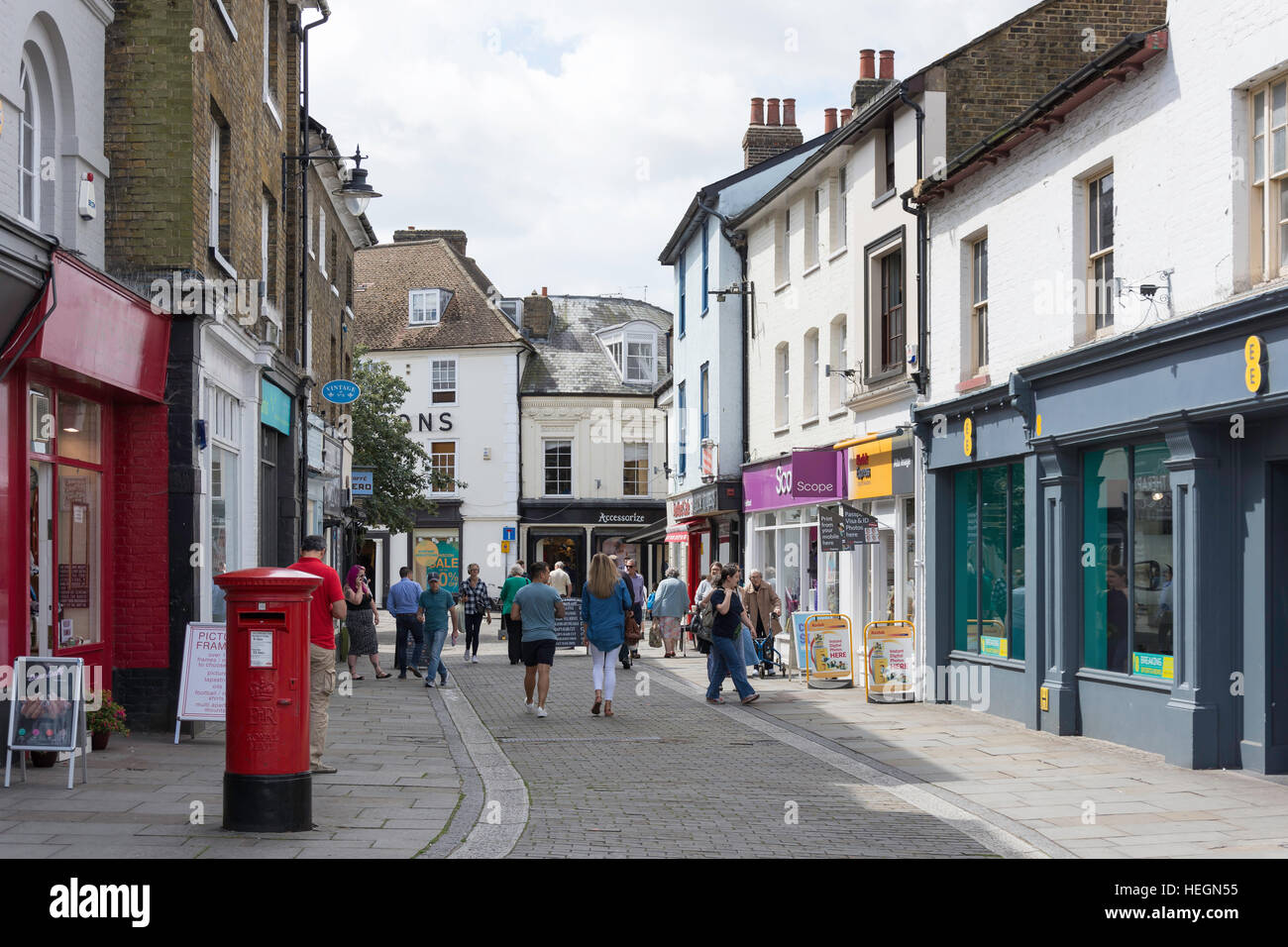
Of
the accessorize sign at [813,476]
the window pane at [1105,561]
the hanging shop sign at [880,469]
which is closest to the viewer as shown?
the window pane at [1105,561]

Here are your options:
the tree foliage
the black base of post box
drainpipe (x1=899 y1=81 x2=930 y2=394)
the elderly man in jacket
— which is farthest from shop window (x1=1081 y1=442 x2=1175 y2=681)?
the tree foliage

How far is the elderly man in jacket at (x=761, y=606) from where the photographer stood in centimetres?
2178

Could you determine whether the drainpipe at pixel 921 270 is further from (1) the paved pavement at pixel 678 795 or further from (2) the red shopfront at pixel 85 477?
(2) the red shopfront at pixel 85 477

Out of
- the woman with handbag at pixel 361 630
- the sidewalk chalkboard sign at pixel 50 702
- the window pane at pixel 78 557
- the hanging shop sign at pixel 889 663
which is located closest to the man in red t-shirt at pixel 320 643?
the sidewalk chalkboard sign at pixel 50 702

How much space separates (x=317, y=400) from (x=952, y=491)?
41.5 ft

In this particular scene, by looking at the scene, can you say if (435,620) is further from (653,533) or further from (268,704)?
(653,533)

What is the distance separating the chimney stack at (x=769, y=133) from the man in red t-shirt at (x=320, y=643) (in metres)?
23.7

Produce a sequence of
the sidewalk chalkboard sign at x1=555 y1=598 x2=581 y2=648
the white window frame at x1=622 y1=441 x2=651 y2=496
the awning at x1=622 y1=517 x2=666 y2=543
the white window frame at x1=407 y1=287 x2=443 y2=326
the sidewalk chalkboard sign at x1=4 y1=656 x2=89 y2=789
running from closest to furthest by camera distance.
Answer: the sidewalk chalkboard sign at x1=4 y1=656 x2=89 y2=789 → the sidewalk chalkboard sign at x1=555 y1=598 x2=581 y2=648 → the awning at x1=622 y1=517 x2=666 y2=543 → the white window frame at x1=622 y1=441 x2=651 y2=496 → the white window frame at x1=407 y1=287 x2=443 y2=326

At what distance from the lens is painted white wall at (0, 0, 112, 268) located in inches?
444

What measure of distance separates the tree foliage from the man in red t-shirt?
25990 mm

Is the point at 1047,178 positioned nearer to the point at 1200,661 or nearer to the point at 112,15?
the point at 1200,661

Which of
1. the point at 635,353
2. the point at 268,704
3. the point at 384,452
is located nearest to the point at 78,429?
the point at 268,704

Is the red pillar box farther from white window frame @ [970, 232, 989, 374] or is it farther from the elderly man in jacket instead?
the elderly man in jacket
